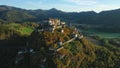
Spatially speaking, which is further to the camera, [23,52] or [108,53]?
[108,53]

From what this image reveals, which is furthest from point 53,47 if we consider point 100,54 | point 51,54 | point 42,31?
point 100,54

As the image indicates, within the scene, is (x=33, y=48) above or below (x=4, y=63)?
above

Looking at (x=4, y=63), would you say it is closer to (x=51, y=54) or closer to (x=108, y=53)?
(x=51, y=54)

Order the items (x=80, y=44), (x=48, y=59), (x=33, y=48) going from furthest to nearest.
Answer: (x=80, y=44)
(x=33, y=48)
(x=48, y=59)

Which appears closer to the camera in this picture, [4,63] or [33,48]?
[33,48]

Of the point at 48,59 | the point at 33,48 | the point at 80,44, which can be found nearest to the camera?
the point at 48,59

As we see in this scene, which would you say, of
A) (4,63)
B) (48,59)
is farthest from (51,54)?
(4,63)

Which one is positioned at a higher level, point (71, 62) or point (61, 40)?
point (61, 40)

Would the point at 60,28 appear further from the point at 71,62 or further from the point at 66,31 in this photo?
the point at 71,62
